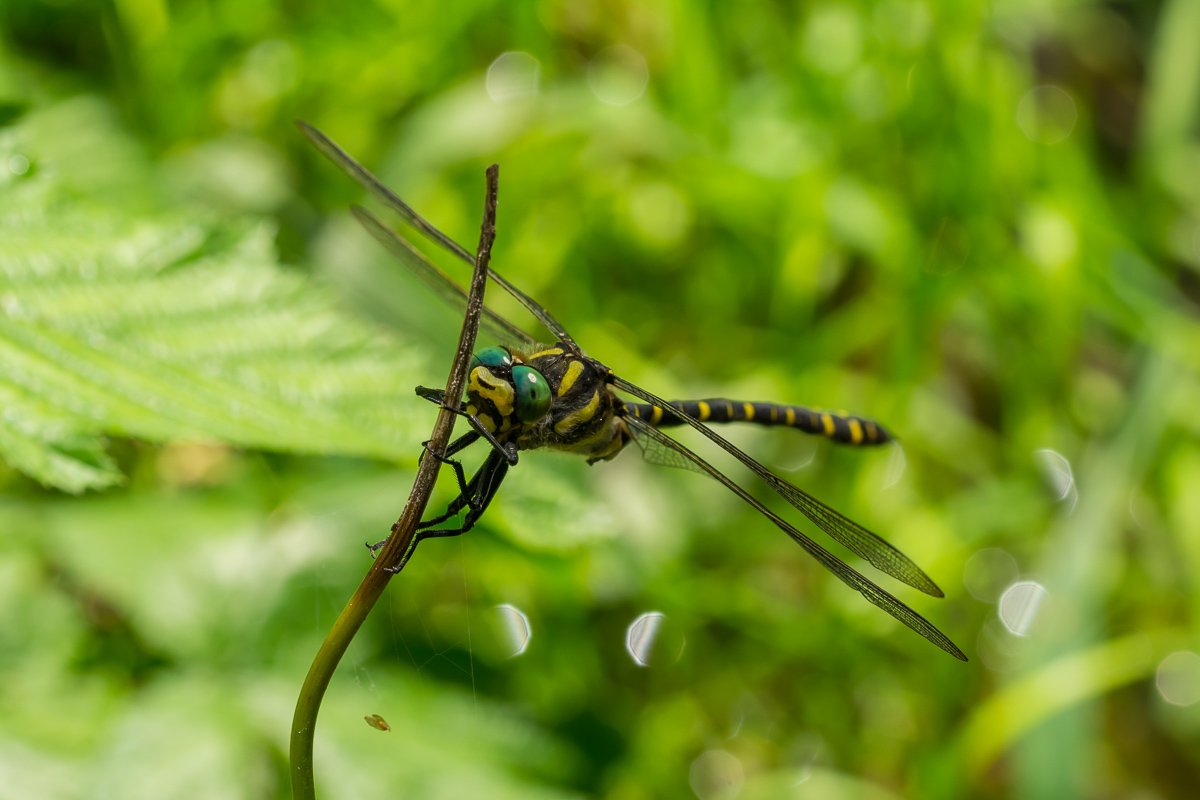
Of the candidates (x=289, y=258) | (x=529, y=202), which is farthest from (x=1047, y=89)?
(x=289, y=258)

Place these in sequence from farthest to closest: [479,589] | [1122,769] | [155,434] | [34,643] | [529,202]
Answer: [529,202] < [1122,769] < [479,589] < [34,643] < [155,434]

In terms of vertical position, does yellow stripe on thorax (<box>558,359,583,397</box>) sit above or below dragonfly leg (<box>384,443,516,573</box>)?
above

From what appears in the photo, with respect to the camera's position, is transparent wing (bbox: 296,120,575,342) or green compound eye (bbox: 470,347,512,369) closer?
green compound eye (bbox: 470,347,512,369)

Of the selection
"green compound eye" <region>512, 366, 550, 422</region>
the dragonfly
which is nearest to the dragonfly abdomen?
the dragonfly

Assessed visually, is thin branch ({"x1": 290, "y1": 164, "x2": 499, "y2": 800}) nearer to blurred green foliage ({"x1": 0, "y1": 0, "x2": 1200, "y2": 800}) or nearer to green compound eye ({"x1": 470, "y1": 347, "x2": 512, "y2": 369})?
green compound eye ({"x1": 470, "y1": 347, "x2": 512, "y2": 369})

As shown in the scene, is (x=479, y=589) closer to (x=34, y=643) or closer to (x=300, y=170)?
(x=34, y=643)

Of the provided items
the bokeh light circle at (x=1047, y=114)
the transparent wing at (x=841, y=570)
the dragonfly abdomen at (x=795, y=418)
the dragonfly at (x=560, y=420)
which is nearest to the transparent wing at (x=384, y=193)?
the dragonfly at (x=560, y=420)
